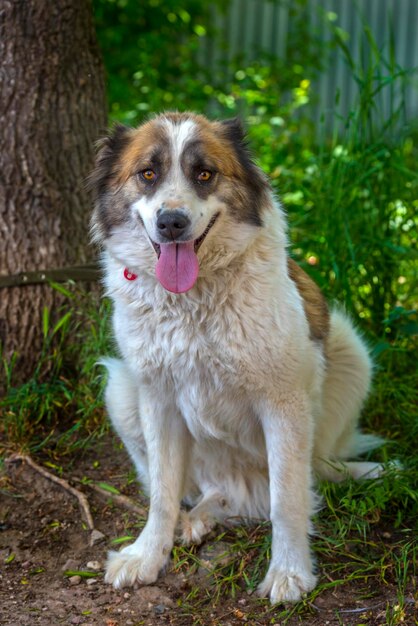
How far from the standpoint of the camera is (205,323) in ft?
9.43

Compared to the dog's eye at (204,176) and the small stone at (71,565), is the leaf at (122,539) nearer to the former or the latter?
the small stone at (71,565)

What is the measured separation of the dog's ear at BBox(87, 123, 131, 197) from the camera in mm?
3041

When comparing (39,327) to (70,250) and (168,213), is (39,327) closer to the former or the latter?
(70,250)

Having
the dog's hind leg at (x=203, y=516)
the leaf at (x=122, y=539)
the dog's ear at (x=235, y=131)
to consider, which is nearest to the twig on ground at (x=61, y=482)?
the leaf at (x=122, y=539)

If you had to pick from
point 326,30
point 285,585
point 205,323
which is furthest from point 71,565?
point 326,30

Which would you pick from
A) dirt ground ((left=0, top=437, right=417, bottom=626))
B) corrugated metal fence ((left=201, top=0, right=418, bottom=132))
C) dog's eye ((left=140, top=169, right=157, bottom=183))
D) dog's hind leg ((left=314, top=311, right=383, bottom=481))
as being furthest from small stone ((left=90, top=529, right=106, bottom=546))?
corrugated metal fence ((left=201, top=0, right=418, bottom=132))

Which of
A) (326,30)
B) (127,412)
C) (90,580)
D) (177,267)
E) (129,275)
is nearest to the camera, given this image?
(177,267)

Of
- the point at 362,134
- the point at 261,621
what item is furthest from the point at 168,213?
the point at 362,134

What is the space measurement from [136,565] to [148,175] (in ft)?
4.66

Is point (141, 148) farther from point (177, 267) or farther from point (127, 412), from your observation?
point (127, 412)

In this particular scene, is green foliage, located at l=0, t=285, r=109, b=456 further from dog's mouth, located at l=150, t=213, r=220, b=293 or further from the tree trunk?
dog's mouth, located at l=150, t=213, r=220, b=293

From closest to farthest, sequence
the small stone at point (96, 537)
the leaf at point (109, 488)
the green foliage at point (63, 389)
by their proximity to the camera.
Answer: the small stone at point (96, 537), the leaf at point (109, 488), the green foliage at point (63, 389)

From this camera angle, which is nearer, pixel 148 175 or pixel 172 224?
pixel 172 224

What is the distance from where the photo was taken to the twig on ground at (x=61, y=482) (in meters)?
3.43
